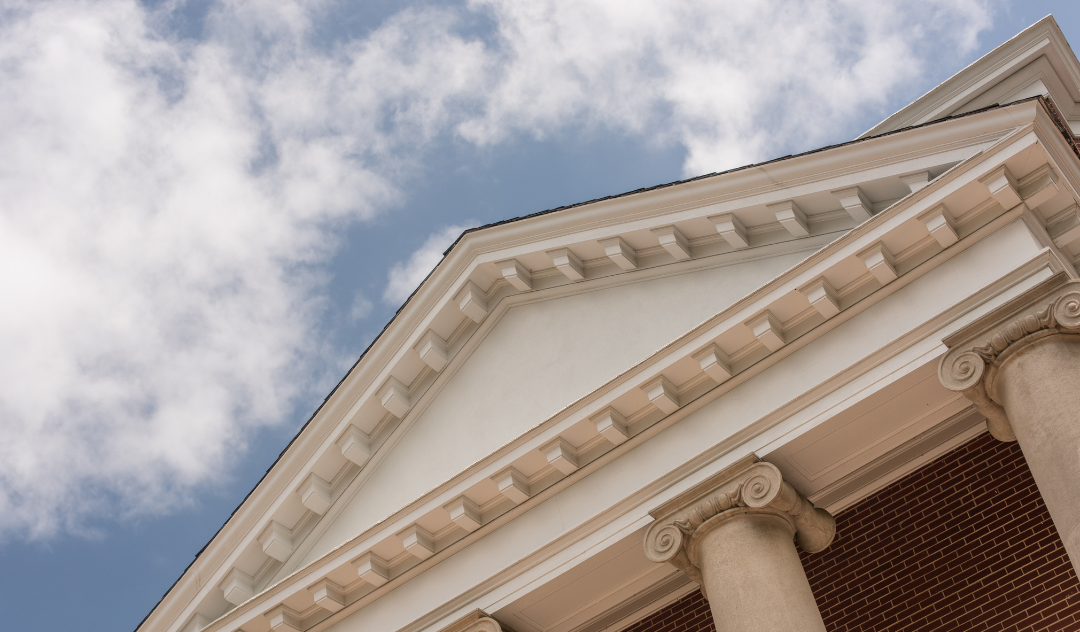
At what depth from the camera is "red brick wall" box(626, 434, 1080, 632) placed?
951 centimetres

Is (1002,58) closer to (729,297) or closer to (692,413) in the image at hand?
(729,297)

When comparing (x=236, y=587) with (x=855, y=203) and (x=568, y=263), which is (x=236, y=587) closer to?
(x=568, y=263)

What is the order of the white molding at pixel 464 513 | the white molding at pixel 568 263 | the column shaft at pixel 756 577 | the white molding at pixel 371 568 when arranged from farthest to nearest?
the white molding at pixel 568 263, the white molding at pixel 371 568, the white molding at pixel 464 513, the column shaft at pixel 756 577

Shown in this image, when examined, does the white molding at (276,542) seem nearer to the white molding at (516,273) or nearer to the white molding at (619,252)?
the white molding at (516,273)

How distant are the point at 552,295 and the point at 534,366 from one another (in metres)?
0.92

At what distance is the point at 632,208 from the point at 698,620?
14.7 feet

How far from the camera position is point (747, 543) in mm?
9266

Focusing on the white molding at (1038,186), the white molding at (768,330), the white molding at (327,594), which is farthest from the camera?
the white molding at (327,594)

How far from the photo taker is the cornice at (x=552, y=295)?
9370mm

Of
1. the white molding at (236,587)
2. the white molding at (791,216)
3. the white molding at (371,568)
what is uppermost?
the white molding at (791,216)

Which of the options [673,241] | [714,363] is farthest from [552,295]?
[714,363]

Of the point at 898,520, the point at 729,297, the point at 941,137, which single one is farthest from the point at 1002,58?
the point at 898,520

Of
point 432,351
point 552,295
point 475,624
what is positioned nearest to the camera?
point 475,624

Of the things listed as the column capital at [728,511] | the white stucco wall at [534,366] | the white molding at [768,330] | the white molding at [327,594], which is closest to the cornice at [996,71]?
the white stucco wall at [534,366]
